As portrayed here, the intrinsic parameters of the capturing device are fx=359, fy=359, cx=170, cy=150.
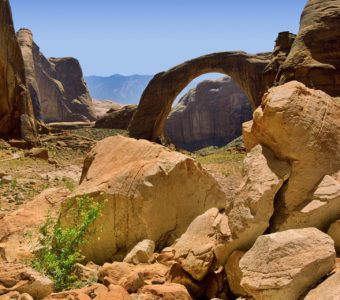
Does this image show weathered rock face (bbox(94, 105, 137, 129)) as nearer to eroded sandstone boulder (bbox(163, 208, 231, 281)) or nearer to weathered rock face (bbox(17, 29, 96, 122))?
weathered rock face (bbox(17, 29, 96, 122))

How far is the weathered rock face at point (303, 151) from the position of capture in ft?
10.9

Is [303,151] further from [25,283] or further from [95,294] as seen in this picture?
[25,283]

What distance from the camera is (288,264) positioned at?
254 cm

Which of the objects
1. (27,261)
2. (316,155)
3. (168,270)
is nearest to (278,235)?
(316,155)

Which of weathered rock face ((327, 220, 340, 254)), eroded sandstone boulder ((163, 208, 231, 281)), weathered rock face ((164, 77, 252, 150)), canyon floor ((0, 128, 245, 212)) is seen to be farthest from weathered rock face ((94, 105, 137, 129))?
weathered rock face ((327, 220, 340, 254))

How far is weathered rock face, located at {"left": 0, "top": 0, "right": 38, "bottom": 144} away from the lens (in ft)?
48.3

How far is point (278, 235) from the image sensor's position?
9.04 feet

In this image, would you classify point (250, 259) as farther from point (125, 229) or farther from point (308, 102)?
point (125, 229)

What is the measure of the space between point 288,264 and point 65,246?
2572 millimetres

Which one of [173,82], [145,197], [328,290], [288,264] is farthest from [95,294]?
[173,82]

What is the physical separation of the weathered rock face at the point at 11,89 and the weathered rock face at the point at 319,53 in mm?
11324

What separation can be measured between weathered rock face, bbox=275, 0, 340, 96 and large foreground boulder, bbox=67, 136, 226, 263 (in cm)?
1104

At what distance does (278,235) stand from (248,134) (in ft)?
5.50

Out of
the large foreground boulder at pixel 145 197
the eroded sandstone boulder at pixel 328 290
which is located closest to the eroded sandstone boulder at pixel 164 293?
the eroded sandstone boulder at pixel 328 290
